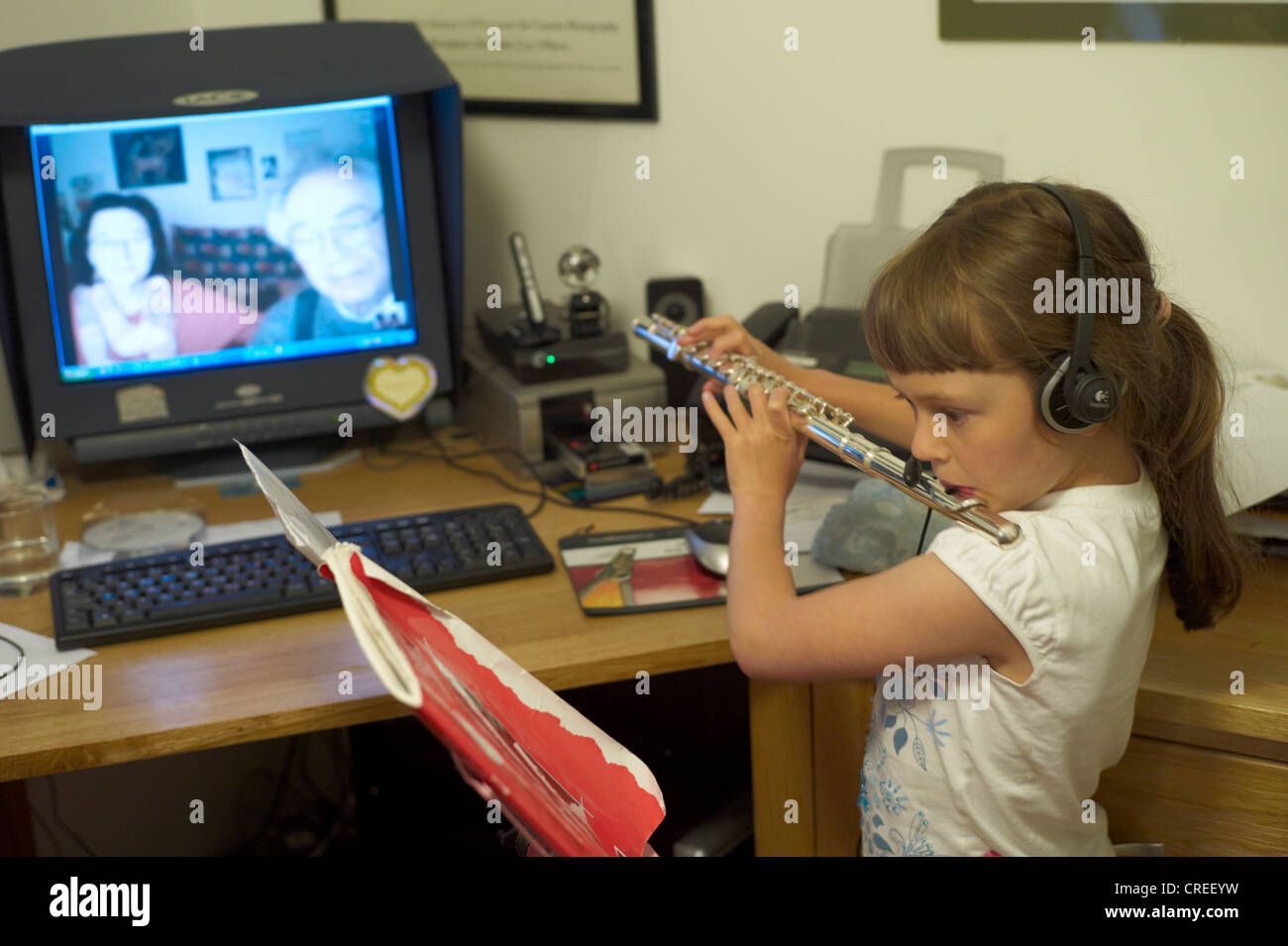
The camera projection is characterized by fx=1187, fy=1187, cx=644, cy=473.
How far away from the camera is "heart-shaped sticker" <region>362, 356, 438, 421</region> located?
1.50 metres

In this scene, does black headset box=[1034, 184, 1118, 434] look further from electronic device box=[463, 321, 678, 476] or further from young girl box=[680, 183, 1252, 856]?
electronic device box=[463, 321, 678, 476]

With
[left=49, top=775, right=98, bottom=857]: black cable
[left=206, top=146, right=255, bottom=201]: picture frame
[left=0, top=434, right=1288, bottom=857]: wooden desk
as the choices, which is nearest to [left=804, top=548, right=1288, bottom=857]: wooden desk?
[left=0, top=434, right=1288, bottom=857]: wooden desk

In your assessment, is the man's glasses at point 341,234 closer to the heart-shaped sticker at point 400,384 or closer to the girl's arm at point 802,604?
the heart-shaped sticker at point 400,384

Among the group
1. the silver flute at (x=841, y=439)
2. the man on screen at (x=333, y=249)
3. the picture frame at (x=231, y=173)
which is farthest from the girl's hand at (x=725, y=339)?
the picture frame at (x=231, y=173)

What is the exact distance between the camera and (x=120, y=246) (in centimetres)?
138

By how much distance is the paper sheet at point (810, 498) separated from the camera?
1251mm

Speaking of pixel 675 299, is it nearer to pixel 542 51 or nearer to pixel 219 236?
pixel 542 51

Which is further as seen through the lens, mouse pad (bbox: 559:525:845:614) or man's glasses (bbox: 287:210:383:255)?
man's glasses (bbox: 287:210:383:255)

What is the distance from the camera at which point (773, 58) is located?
1550mm

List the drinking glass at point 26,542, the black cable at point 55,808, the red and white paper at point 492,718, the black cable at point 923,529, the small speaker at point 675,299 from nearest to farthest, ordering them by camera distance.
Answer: the red and white paper at point 492,718 → the black cable at point 923,529 → the drinking glass at point 26,542 → the black cable at point 55,808 → the small speaker at point 675,299

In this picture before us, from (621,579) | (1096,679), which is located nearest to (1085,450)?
(1096,679)

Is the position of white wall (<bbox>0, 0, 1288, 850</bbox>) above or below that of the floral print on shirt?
above

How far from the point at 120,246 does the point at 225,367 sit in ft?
0.59
